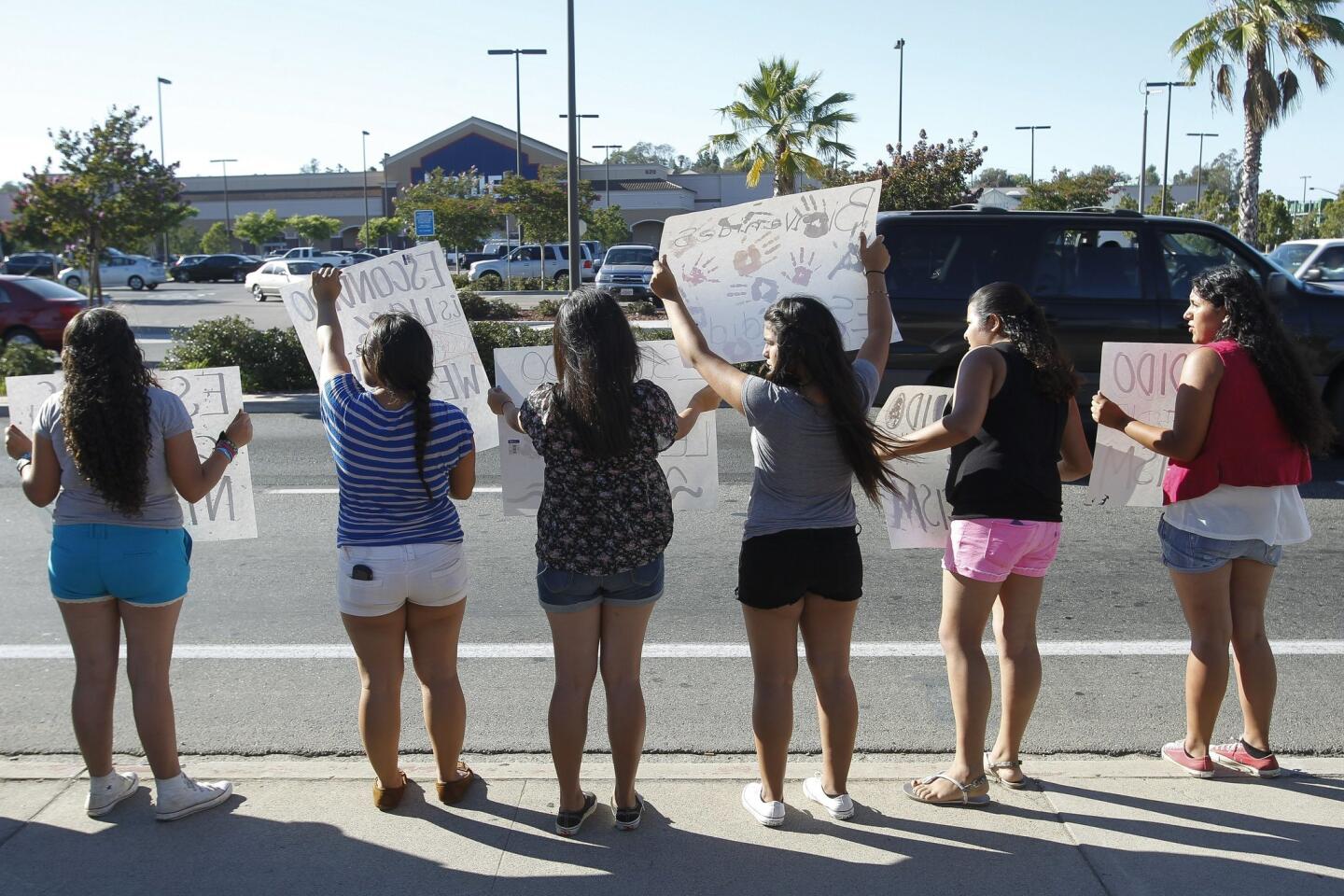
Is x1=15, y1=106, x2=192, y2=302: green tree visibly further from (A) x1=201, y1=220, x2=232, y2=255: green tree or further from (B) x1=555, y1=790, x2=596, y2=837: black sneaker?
(A) x1=201, y1=220, x2=232, y2=255: green tree

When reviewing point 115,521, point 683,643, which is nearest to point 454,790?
point 115,521

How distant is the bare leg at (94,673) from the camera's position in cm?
340

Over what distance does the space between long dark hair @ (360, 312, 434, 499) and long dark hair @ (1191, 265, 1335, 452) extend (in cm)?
247

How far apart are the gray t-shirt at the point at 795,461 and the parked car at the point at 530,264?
1453 inches

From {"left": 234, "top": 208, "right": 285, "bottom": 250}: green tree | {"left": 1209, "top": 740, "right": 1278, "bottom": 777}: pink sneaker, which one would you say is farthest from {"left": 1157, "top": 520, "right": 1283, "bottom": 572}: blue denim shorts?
{"left": 234, "top": 208, "right": 285, "bottom": 250}: green tree

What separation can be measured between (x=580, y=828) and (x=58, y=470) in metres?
1.87

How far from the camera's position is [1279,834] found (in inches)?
133

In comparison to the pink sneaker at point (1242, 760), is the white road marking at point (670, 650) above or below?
below

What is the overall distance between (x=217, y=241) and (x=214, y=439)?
65349 mm

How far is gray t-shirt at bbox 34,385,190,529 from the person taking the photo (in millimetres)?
3350

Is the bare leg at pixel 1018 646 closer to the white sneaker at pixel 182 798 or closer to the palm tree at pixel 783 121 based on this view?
the white sneaker at pixel 182 798

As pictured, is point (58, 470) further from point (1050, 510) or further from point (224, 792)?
point (1050, 510)

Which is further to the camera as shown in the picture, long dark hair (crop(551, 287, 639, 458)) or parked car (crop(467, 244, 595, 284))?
parked car (crop(467, 244, 595, 284))

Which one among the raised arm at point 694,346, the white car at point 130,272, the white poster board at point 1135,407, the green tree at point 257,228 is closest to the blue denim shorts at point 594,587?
the raised arm at point 694,346
